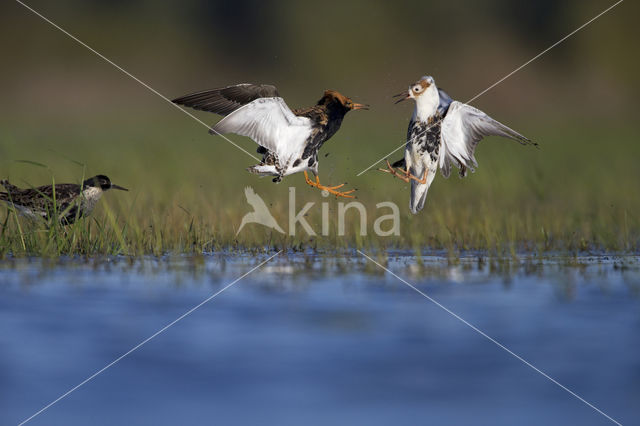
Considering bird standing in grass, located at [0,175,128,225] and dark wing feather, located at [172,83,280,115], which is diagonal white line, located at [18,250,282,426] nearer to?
dark wing feather, located at [172,83,280,115]

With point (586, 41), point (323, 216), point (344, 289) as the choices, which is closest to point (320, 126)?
point (344, 289)

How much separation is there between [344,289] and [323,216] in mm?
3837

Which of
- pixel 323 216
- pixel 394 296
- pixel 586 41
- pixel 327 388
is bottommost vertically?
pixel 327 388

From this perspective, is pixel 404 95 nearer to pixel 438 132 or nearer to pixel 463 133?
pixel 438 132

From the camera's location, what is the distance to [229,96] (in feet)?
28.3

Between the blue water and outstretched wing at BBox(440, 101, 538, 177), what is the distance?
125 centimetres

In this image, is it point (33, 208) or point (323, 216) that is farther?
point (323, 216)

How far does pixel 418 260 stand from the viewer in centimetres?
1098

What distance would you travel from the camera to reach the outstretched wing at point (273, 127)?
8477 millimetres

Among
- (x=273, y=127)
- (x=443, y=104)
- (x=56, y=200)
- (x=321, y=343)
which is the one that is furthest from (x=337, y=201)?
Answer: (x=321, y=343)

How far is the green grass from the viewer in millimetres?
11617

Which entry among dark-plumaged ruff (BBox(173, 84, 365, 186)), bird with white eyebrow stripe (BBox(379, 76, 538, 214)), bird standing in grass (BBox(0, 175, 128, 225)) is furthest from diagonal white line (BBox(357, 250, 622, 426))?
bird standing in grass (BBox(0, 175, 128, 225))

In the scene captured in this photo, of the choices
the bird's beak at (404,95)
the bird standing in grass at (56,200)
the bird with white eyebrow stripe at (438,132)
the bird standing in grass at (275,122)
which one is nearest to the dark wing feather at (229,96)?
the bird standing in grass at (275,122)

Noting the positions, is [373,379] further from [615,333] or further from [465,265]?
[465,265]
